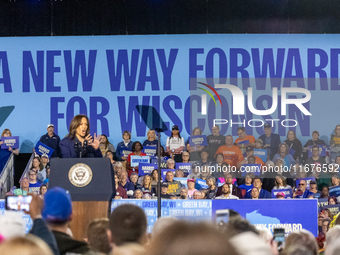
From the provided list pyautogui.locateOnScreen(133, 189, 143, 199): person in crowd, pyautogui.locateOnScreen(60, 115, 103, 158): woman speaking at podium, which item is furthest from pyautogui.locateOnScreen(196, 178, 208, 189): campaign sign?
pyautogui.locateOnScreen(60, 115, 103, 158): woman speaking at podium

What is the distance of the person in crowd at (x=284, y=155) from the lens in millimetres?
8656

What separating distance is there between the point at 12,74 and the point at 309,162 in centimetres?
767

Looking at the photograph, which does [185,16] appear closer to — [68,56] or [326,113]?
[68,56]


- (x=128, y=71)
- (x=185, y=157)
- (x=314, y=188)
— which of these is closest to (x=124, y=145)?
(x=185, y=157)

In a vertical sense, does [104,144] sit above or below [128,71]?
below

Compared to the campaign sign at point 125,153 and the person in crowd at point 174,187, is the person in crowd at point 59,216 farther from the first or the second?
the campaign sign at point 125,153

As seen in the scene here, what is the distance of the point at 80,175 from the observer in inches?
133

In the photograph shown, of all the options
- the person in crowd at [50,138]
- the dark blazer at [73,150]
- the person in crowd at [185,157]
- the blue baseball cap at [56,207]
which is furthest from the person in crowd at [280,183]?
the blue baseball cap at [56,207]

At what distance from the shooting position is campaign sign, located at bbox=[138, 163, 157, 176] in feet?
29.3

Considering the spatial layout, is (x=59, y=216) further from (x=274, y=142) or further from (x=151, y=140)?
(x=151, y=140)

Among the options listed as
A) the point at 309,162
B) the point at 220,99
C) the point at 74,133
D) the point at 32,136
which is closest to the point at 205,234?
the point at 74,133

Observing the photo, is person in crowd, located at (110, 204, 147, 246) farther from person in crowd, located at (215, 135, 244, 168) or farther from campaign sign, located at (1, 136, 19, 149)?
campaign sign, located at (1, 136, 19, 149)

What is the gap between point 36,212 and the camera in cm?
204

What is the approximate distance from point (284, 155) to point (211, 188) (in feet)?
6.00
